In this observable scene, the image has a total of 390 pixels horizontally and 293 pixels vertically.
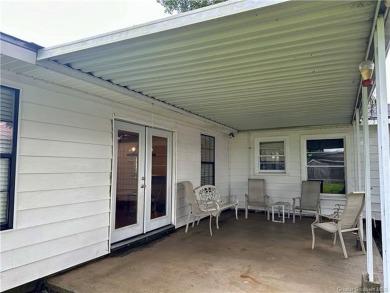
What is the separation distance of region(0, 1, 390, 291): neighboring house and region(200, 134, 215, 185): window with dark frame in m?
1.03

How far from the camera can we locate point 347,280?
297 centimetres

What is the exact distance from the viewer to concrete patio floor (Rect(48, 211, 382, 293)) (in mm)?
2818

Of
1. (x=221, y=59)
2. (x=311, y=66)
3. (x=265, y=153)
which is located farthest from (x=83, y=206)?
(x=265, y=153)

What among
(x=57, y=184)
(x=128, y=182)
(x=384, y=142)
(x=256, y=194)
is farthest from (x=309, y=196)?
(x=57, y=184)

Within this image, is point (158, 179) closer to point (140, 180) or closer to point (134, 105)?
point (140, 180)

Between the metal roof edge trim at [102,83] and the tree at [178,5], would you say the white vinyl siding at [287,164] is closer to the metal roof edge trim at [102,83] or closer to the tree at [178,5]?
the metal roof edge trim at [102,83]

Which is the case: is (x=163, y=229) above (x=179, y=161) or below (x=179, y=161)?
below

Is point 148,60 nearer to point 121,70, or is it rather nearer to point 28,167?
point 121,70

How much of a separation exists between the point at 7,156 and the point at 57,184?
0.65 meters

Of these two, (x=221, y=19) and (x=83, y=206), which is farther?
(x=83, y=206)

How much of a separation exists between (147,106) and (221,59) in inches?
81.3

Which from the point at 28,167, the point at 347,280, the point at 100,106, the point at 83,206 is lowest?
the point at 347,280

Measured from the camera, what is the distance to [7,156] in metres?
2.67

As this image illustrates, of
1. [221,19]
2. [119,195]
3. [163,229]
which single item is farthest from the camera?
[163,229]
